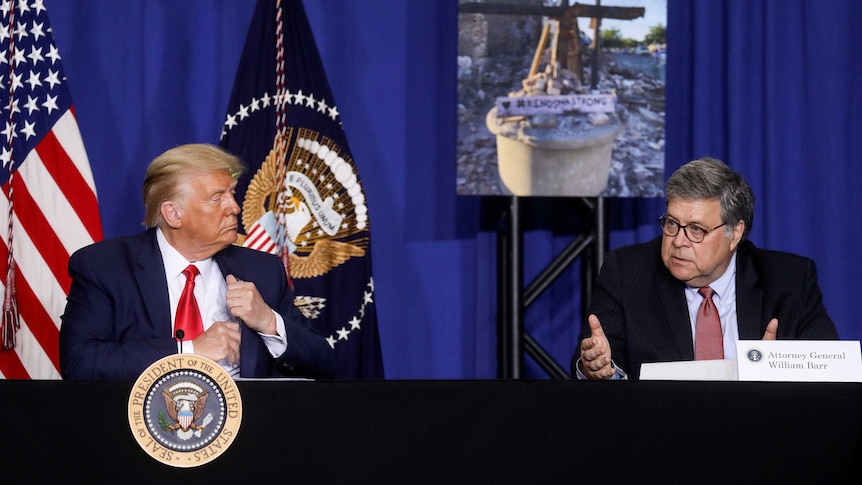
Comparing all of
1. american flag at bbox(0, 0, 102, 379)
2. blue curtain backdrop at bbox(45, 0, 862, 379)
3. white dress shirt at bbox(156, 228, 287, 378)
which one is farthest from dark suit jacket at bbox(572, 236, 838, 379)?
american flag at bbox(0, 0, 102, 379)

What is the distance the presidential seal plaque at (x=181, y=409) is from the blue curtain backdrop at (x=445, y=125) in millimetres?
2601

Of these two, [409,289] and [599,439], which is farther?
A: [409,289]

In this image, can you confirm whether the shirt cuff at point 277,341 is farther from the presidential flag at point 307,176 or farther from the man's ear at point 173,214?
the presidential flag at point 307,176

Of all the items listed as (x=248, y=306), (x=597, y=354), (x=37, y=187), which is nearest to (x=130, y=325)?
(x=248, y=306)

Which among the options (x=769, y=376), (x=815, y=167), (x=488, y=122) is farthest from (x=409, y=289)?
(x=769, y=376)

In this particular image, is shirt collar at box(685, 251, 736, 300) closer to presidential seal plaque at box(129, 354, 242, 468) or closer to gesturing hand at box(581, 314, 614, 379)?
gesturing hand at box(581, 314, 614, 379)

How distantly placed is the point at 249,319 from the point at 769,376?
122cm

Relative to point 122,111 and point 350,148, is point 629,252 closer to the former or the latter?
point 350,148

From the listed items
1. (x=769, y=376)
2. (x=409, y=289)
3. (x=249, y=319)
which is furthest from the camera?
(x=409, y=289)

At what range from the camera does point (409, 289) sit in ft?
14.3

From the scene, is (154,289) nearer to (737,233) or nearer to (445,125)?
(737,233)

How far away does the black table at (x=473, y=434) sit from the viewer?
5.38ft

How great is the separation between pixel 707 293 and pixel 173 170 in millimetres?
1482

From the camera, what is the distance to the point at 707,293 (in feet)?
8.98
